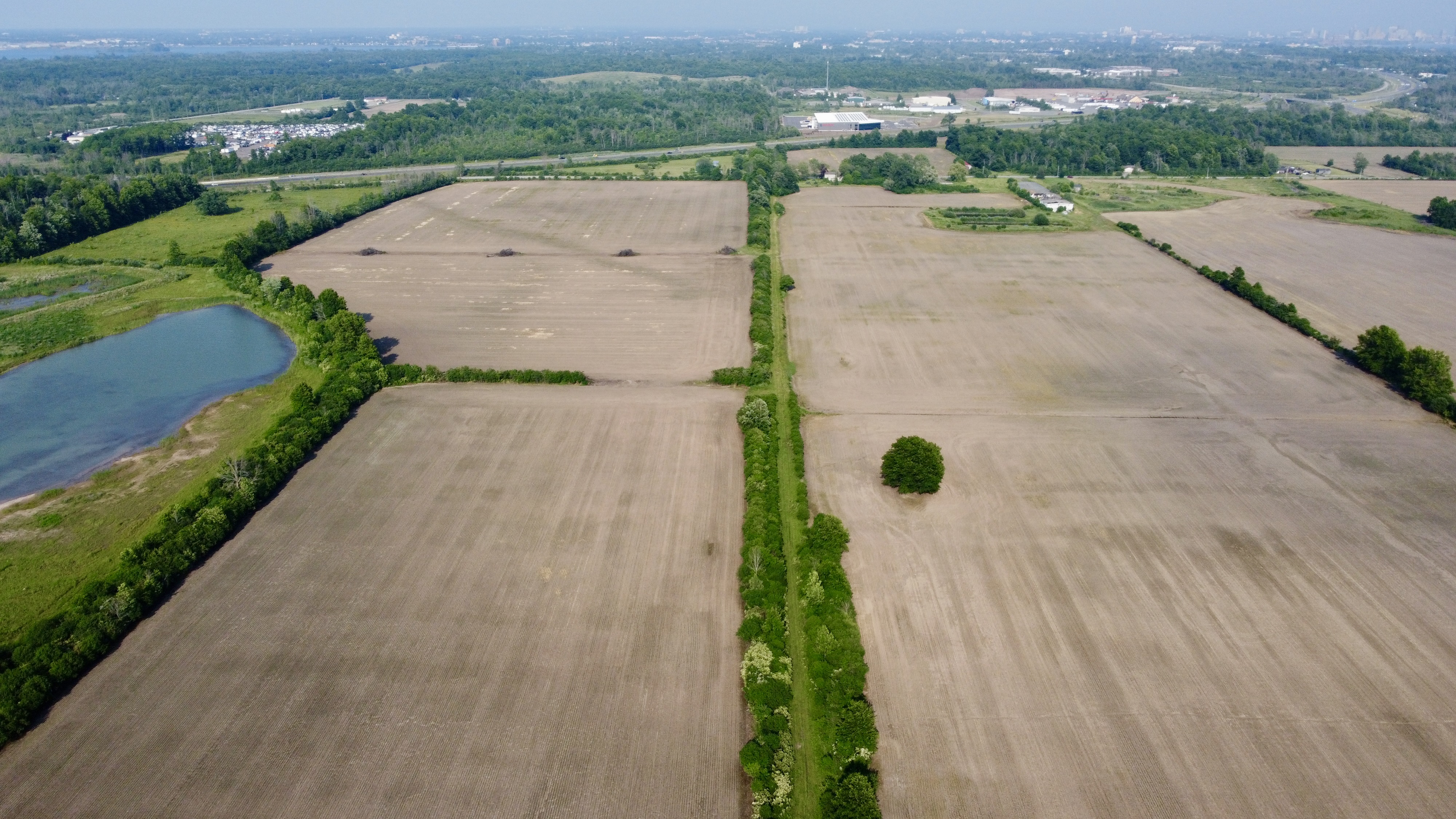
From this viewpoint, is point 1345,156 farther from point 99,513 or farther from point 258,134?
point 258,134

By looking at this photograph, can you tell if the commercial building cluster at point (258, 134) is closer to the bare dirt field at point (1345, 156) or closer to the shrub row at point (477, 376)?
the shrub row at point (477, 376)

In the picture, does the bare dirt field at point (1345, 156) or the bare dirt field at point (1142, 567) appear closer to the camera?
the bare dirt field at point (1142, 567)

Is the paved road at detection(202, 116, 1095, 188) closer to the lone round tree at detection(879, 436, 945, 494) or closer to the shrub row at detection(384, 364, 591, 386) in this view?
the shrub row at detection(384, 364, 591, 386)

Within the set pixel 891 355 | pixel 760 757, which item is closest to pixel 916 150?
pixel 891 355

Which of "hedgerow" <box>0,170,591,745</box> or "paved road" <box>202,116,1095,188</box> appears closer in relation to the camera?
"hedgerow" <box>0,170,591,745</box>

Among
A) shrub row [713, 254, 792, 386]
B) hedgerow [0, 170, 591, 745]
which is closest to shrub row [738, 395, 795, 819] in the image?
shrub row [713, 254, 792, 386]

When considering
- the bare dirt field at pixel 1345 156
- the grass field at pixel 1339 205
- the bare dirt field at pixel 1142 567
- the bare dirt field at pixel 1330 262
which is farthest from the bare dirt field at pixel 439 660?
the bare dirt field at pixel 1345 156

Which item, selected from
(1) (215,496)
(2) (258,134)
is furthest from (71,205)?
(1) (215,496)
